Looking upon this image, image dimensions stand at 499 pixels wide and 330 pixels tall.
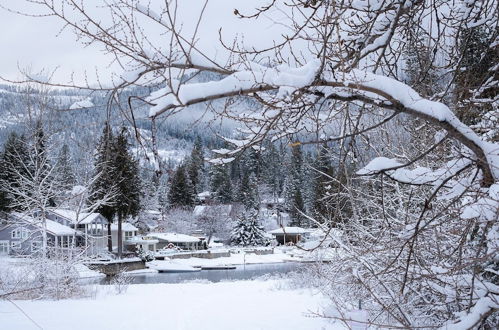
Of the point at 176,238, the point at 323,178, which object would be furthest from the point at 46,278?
the point at 176,238

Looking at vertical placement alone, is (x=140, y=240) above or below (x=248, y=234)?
above

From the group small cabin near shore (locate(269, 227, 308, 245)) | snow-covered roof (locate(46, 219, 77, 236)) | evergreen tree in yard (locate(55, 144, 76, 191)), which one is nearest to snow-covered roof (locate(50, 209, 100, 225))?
evergreen tree in yard (locate(55, 144, 76, 191))

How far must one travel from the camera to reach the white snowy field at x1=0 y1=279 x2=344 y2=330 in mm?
8570

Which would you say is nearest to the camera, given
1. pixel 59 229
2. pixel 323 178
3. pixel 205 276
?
pixel 323 178

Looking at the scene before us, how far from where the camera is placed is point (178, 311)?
1070 cm

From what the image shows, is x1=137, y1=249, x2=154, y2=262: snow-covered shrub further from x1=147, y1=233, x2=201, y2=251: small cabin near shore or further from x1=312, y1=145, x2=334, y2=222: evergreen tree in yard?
x1=312, y1=145, x2=334, y2=222: evergreen tree in yard

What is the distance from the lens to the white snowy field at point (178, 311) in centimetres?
857

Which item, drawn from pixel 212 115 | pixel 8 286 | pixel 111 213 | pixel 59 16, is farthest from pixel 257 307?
pixel 111 213

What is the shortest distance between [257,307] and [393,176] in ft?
28.2

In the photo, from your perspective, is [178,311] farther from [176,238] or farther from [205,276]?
[176,238]

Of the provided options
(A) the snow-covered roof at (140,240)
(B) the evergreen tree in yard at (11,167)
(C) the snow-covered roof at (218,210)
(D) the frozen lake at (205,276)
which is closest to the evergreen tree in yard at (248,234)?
(C) the snow-covered roof at (218,210)

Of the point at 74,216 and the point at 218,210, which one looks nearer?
the point at 74,216

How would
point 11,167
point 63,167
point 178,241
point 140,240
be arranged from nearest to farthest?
1. point 11,167
2. point 63,167
3. point 140,240
4. point 178,241

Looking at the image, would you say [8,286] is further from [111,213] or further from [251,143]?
[111,213]
